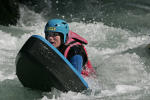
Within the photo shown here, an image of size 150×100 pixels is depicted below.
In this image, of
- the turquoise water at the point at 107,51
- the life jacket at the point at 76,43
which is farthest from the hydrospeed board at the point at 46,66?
the life jacket at the point at 76,43

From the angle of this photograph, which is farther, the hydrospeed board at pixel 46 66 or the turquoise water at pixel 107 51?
the turquoise water at pixel 107 51

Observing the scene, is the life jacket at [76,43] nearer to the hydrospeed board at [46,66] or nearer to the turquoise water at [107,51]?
the turquoise water at [107,51]

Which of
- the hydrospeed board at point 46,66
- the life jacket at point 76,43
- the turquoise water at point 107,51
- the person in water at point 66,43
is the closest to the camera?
the hydrospeed board at point 46,66

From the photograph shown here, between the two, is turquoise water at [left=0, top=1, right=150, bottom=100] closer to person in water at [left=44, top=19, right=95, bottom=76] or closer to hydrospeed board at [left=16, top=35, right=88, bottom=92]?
hydrospeed board at [left=16, top=35, right=88, bottom=92]

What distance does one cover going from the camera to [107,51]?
7902 mm

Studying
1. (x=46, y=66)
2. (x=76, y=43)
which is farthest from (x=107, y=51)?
(x=46, y=66)

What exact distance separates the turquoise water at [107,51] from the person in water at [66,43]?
1.34 ft

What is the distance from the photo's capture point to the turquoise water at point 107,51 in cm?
505

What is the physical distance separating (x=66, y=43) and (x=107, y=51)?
10.4ft

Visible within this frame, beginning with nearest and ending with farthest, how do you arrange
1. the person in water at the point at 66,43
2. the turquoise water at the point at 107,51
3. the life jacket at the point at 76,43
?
the person in water at the point at 66,43 → the life jacket at the point at 76,43 → the turquoise water at the point at 107,51

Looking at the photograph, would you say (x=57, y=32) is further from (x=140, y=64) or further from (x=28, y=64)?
(x=140, y=64)

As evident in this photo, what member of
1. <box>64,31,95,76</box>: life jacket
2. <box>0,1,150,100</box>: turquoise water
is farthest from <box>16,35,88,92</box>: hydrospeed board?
<box>64,31,95,76</box>: life jacket

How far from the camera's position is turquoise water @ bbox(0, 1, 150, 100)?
5047 millimetres

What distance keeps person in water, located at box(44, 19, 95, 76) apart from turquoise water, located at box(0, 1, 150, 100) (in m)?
0.41
